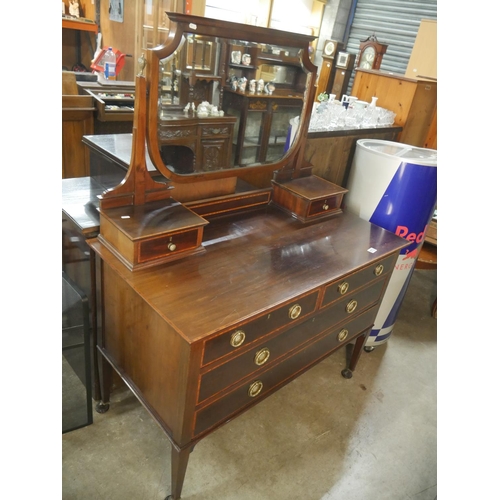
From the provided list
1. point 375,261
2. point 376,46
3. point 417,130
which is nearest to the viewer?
point 375,261

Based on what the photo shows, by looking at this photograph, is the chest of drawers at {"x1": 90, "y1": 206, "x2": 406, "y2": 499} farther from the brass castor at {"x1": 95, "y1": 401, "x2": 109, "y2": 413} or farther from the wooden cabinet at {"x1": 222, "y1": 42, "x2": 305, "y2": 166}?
the wooden cabinet at {"x1": 222, "y1": 42, "x2": 305, "y2": 166}

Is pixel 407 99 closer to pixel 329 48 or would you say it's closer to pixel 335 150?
pixel 335 150

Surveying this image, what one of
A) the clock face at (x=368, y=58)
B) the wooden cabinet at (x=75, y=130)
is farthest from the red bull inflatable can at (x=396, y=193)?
the clock face at (x=368, y=58)

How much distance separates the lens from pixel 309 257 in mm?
1644

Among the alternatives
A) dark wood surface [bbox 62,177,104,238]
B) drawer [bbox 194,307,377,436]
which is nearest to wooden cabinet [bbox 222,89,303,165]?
dark wood surface [bbox 62,177,104,238]

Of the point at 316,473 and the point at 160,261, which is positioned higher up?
Answer: the point at 160,261

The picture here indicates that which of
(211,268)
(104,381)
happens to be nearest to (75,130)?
(104,381)

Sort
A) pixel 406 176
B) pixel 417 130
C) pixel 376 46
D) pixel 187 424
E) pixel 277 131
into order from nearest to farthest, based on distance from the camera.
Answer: pixel 187 424 → pixel 277 131 → pixel 406 176 → pixel 417 130 → pixel 376 46

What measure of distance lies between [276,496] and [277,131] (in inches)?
61.6

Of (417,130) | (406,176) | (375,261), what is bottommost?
(375,261)

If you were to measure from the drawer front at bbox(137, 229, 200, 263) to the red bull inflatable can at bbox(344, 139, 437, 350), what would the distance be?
1.12 meters

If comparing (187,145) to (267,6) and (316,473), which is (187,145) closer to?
(316,473)

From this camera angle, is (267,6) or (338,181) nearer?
(338,181)

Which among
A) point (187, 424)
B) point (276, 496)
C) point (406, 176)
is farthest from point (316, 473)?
point (406, 176)
